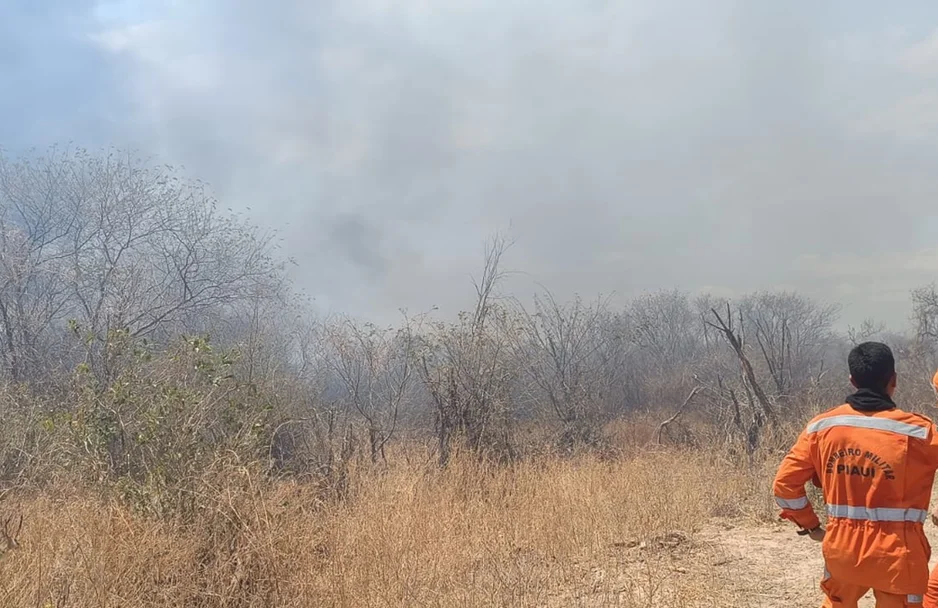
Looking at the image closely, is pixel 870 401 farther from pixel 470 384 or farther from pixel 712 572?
pixel 470 384

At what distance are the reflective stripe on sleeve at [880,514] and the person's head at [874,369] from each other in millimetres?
520

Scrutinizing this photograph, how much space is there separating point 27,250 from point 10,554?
498 inches

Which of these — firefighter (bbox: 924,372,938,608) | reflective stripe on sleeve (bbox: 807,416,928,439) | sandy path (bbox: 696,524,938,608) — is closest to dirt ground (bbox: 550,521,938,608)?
sandy path (bbox: 696,524,938,608)

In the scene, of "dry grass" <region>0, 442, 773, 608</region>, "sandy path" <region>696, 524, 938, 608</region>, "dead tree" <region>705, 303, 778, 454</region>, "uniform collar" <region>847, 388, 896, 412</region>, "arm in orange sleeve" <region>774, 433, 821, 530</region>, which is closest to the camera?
"uniform collar" <region>847, 388, 896, 412</region>

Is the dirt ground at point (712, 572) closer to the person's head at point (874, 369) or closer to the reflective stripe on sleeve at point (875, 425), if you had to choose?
the reflective stripe on sleeve at point (875, 425)

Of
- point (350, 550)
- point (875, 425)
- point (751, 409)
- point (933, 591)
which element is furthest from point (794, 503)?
point (751, 409)

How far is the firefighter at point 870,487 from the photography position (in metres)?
2.63

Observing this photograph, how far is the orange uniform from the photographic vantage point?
2627 mm

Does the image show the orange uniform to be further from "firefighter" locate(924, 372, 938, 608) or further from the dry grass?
the dry grass

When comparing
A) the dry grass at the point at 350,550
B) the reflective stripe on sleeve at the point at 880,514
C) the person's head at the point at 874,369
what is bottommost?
the dry grass at the point at 350,550

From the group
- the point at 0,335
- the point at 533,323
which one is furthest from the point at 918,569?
the point at 0,335

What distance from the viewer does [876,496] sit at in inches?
105

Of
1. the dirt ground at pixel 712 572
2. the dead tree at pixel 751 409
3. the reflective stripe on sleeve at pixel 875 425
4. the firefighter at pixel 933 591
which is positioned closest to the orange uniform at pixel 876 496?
the reflective stripe on sleeve at pixel 875 425

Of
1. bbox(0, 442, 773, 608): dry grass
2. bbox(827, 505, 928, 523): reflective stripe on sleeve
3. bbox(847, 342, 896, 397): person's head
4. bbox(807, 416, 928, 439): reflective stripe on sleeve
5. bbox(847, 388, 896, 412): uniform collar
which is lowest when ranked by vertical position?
bbox(0, 442, 773, 608): dry grass
